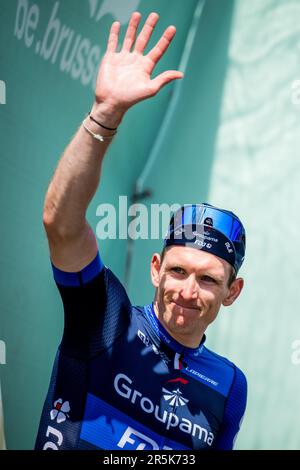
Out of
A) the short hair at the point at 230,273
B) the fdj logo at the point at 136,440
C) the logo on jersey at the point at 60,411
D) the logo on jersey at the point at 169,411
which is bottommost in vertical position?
the fdj logo at the point at 136,440

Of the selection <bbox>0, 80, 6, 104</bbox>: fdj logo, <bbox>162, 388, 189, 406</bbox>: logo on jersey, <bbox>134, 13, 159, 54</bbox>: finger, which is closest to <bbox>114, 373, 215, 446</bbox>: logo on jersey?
<bbox>162, 388, 189, 406</bbox>: logo on jersey

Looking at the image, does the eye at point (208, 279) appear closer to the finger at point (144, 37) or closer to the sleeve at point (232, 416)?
the sleeve at point (232, 416)

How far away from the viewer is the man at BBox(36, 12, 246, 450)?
209 centimetres

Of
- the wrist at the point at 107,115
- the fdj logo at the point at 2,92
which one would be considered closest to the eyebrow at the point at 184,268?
the wrist at the point at 107,115

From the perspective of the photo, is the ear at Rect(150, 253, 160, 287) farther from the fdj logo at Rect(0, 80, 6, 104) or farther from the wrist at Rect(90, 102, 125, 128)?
the fdj logo at Rect(0, 80, 6, 104)

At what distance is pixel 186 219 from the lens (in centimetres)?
268

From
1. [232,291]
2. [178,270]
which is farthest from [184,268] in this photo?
[232,291]

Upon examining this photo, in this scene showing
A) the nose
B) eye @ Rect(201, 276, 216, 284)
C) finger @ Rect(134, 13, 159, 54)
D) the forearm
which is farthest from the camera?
eye @ Rect(201, 276, 216, 284)

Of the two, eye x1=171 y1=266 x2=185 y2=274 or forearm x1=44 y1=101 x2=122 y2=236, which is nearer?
forearm x1=44 y1=101 x2=122 y2=236

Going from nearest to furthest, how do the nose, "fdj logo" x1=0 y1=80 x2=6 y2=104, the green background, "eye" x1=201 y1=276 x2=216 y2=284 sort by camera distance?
the nose → "eye" x1=201 y1=276 x2=216 y2=284 → "fdj logo" x1=0 y1=80 x2=6 y2=104 → the green background

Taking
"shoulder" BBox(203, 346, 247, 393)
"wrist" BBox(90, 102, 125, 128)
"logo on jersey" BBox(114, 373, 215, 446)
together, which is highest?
"wrist" BBox(90, 102, 125, 128)

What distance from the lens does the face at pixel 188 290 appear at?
2.52m

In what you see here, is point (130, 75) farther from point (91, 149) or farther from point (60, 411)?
point (60, 411)

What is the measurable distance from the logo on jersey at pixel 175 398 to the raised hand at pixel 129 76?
98 cm
